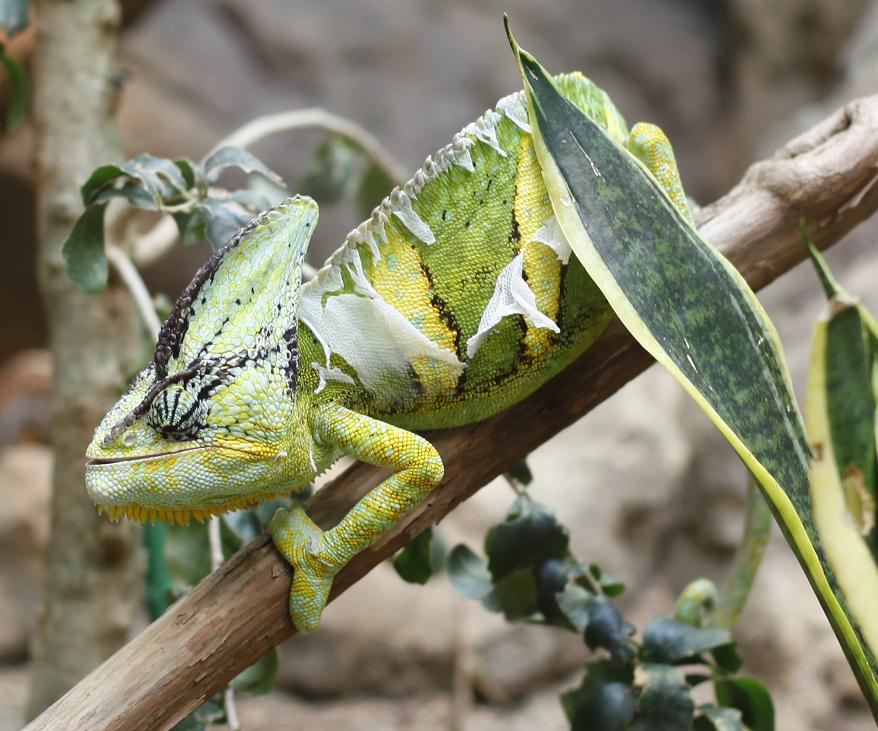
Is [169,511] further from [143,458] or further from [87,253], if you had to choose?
[87,253]

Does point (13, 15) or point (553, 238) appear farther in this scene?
point (13, 15)

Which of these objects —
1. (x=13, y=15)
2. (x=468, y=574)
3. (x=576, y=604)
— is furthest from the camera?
(x=13, y=15)

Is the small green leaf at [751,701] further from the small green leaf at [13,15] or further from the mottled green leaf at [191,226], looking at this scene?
the small green leaf at [13,15]

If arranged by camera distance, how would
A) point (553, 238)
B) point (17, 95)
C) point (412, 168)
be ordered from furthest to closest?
point (412, 168) → point (17, 95) → point (553, 238)

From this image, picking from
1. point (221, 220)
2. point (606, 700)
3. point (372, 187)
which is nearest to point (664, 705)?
point (606, 700)

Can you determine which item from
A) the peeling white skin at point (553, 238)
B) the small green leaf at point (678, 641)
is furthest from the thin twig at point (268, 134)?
the small green leaf at point (678, 641)

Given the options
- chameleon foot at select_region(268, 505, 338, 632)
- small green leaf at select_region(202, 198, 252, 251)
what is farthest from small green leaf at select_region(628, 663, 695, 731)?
small green leaf at select_region(202, 198, 252, 251)

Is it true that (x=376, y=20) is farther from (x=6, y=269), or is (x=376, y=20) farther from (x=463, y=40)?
(x=6, y=269)

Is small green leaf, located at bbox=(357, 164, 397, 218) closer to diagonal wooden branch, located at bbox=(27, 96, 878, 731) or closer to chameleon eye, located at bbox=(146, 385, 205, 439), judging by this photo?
diagonal wooden branch, located at bbox=(27, 96, 878, 731)
